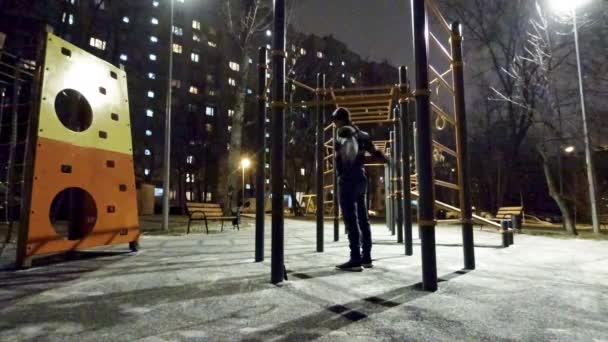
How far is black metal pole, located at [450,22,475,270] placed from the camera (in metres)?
4.72

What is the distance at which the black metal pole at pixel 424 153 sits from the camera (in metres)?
3.44

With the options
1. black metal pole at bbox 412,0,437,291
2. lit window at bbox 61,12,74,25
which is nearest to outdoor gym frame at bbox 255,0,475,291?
black metal pole at bbox 412,0,437,291

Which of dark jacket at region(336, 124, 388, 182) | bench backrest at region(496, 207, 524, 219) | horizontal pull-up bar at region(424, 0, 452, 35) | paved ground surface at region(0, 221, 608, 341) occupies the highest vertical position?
horizontal pull-up bar at region(424, 0, 452, 35)

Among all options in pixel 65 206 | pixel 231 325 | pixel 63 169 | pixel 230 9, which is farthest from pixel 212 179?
pixel 231 325

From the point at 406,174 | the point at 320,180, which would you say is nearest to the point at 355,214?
the point at 406,174

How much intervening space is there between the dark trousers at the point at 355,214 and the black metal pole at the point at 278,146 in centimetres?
110

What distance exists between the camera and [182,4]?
5991 cm

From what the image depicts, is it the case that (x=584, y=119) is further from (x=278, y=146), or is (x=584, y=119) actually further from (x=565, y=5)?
(x=278, y=146)

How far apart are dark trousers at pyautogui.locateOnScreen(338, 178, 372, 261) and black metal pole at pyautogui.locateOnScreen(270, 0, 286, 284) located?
3.60 ft

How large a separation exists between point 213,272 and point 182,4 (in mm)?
64786

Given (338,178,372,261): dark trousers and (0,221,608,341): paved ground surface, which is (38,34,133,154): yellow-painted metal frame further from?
(338,178,372,261): dark trousers

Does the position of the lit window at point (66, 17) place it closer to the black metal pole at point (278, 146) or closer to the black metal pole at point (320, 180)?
the black metal pole at point (320, 180)

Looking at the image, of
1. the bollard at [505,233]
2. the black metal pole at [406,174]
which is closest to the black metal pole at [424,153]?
the black metal pole at [406,174]

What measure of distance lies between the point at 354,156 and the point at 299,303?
2.25 m
